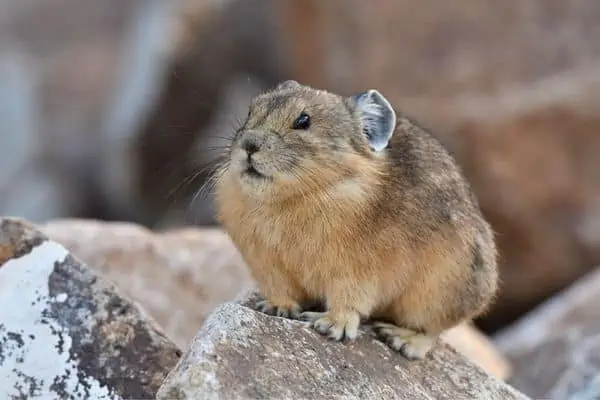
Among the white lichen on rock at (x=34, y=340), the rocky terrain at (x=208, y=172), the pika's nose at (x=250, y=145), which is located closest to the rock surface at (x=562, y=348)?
the rocky terrain at (x=208, y=172)

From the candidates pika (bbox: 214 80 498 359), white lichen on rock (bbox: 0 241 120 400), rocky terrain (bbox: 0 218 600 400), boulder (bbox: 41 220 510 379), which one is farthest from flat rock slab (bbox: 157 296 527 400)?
boulder (bbox: 41 220 510 379)

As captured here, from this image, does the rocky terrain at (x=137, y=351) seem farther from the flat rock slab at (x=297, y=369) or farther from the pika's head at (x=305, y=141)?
the pika's head at (x=305, y=141)

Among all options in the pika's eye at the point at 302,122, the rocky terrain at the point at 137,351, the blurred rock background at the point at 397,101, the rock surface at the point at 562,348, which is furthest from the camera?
the blurred rock background at the point at 397,101

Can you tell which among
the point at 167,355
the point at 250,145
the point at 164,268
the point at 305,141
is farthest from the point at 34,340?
the point at 164,268

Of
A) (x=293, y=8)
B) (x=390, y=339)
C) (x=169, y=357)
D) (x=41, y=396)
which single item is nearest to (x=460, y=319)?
(x=390, y=339)

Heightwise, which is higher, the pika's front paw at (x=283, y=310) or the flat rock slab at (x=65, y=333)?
the pika's front paw at (x=283, y=310)

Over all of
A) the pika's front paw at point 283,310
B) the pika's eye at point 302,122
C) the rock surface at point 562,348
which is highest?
the pika's eye at point 302,122

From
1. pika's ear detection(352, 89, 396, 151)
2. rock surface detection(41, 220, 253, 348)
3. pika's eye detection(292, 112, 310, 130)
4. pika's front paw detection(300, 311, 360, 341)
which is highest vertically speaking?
pika's ear detection(352, 89, 396, 151)

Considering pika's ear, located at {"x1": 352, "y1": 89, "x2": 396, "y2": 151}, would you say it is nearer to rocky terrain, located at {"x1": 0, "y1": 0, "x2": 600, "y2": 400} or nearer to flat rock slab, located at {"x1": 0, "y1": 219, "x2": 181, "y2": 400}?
rocky terrain, located at {"x1": 0, "y1": 0, "x2": 600, "y2": 400}
